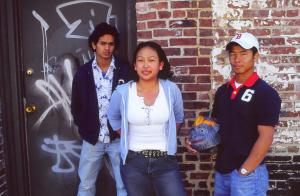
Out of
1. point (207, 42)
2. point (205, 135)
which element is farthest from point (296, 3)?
point (205, 135)

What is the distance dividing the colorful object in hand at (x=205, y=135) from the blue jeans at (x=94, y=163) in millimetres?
922

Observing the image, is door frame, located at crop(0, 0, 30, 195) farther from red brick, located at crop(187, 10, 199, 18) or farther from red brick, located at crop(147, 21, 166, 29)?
red brick, located at crop(187, 10, 199, 18)

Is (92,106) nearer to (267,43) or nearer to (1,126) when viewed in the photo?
(1,126)

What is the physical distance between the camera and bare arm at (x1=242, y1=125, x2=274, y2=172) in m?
2.91

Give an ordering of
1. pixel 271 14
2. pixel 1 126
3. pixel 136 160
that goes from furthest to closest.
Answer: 1. pixel 1 126
2. pixel 271 14
3. pixel 136 160

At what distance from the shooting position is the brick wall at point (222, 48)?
12.6ft

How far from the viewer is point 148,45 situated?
10.9ft

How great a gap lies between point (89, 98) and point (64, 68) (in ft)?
2.97

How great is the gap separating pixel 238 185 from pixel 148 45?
1.29 meters

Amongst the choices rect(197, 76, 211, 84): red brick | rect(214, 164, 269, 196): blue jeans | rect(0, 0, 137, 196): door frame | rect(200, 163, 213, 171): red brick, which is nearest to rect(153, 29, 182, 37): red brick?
rect(197, 76, 211, 84): red brick

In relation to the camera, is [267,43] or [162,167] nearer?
[162,167]

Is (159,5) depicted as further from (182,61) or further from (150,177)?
A: (150,177)

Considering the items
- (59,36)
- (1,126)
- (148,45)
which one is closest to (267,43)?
(148,45)

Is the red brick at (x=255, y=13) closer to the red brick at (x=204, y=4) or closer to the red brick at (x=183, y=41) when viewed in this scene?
the red brick at (x=204, y=4)
